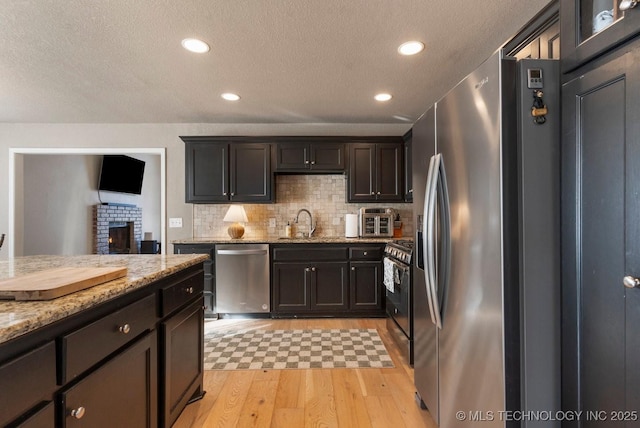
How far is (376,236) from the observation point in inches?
149

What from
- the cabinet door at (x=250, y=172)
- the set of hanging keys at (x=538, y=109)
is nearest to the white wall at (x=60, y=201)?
the cabinet door at (x=250, y=172)

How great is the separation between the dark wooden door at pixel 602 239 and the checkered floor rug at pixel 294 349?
1647 mm

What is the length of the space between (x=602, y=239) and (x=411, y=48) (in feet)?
5.99

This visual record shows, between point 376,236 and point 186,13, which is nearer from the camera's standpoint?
point 186,13

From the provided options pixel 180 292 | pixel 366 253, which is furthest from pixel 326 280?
pixel 180 292

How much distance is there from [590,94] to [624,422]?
942mm

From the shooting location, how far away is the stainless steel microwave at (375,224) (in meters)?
3.79

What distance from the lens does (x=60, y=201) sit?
4957mm

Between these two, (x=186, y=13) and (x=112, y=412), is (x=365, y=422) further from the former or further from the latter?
(x=186, y=13)

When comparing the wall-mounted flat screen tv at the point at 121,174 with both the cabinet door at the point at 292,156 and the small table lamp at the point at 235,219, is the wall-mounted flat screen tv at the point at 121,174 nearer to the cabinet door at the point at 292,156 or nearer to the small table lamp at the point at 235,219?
the small table lamp at the point at 235,219

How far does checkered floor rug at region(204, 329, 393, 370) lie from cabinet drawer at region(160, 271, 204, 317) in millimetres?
900

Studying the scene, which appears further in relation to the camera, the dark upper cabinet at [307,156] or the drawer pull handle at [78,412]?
the dark upper cabinet at [307,156]

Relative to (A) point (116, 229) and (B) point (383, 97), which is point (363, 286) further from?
(A) point (116, 229)


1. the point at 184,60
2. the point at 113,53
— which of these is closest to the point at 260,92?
the point at 184,60
